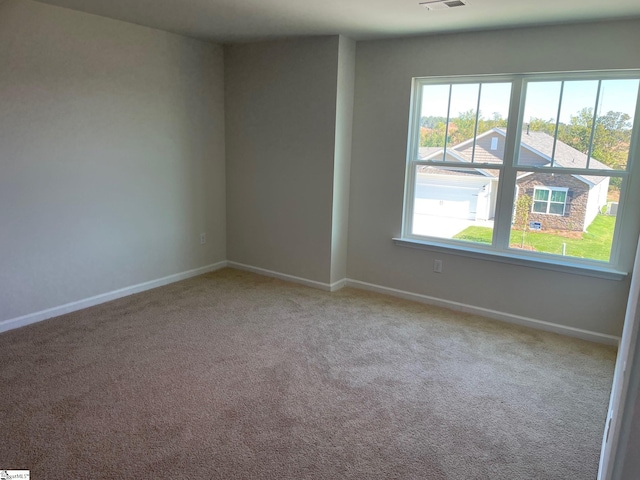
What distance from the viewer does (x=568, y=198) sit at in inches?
139

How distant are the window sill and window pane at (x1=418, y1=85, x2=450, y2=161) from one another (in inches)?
31.4

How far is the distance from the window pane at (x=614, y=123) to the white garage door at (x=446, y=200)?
3.13 feet

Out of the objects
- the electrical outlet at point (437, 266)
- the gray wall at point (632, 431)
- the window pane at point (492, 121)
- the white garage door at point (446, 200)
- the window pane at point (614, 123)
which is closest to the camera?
the gray wall at point (632, 431)

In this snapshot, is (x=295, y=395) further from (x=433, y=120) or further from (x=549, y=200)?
(x=433, y=120)

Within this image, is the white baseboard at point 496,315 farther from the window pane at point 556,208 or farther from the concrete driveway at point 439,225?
the window pane at point 556,208

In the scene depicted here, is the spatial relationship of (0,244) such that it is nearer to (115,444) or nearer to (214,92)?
(115,444)

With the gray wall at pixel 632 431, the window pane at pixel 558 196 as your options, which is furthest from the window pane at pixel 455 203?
the gray wall at pixel 632 431

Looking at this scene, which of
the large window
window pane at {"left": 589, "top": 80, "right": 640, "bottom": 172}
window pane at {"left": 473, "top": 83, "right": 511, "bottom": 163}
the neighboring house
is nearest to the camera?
window pane at {"left": 589, "top": 80, "right": 640, "bottom": 172}

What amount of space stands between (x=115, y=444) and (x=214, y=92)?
143 inches

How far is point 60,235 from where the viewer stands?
3592mm

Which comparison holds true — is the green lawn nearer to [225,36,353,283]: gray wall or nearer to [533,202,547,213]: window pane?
[533,202,547,213]: window pane

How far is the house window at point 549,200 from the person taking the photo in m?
3.56

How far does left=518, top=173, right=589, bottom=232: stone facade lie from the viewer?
3.49 meters

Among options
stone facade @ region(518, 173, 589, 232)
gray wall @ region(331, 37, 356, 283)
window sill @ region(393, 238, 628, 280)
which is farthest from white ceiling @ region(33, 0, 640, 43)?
window sill @ region(393, 238, 628, 280)
